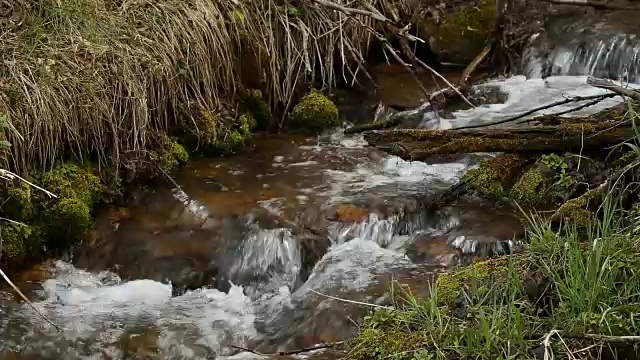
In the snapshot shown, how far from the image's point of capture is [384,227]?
4.36 meters

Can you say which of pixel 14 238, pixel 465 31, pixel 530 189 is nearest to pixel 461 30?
pixel 465 31

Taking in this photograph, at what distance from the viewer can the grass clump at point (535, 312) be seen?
244 centimetres

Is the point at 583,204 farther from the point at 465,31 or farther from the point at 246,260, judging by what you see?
the point at 465,31

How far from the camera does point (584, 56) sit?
6859 millimetres

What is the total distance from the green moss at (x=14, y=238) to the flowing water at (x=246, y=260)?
5.9 inches

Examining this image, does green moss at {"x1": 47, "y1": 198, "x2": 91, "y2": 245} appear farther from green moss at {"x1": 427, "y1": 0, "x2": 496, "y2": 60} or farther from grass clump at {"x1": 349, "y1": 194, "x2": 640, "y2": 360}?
green moss at {"x1": 427, "y1": 0, "x2": 496, "y2": 60}

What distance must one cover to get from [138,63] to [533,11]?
4596mm

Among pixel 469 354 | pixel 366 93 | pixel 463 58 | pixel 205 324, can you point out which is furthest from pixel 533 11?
pixel 469 354

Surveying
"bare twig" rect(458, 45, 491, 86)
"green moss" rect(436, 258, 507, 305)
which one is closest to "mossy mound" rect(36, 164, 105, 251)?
"green moss" rect(436, 258, 507, 305)

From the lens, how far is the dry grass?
14.2ft

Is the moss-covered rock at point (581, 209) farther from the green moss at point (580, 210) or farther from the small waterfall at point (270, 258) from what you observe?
the small waterfall at point (270, 258)

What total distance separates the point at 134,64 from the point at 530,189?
2.59 meters

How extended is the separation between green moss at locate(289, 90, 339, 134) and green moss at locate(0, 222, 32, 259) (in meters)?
2.47

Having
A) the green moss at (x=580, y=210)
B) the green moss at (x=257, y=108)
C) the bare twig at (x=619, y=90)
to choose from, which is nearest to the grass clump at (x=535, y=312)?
the green moss at (x=580, y=210)
